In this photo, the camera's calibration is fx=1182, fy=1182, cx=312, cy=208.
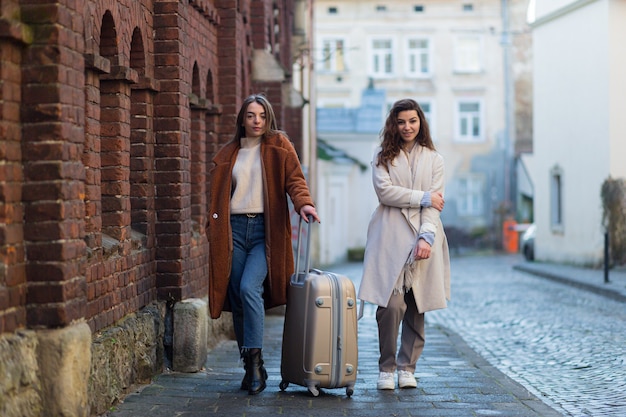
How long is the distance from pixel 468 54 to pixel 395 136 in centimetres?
4375

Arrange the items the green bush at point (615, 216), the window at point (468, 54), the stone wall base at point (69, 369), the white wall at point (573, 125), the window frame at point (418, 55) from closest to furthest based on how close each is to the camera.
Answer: the stone wall base at point (69, 369), the green bush at point (615, 216), the white wall at point (573, 125), the window frame at point (418, 55), the window at point (468, 54)

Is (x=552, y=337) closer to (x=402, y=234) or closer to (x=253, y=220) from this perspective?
(x=402, y=234)

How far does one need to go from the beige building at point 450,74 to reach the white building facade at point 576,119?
58.2 ft

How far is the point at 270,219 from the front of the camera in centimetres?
754

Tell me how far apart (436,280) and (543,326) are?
6.60 meters

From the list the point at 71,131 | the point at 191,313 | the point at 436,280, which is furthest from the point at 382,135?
the point at 71,131

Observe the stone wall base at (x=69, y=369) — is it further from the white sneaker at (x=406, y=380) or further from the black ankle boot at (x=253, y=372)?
the white sneaker at (x=406, y=380)

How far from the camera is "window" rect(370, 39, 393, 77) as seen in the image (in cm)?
5047

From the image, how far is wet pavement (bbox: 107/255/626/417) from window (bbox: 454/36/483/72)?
115 feet

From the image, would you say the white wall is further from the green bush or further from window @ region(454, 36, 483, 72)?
window @ region(454, 36, 483, 72)

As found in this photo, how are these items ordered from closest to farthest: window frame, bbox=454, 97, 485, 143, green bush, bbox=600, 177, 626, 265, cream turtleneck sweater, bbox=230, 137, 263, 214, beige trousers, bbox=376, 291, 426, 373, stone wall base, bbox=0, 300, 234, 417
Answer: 1. stone wall base, bbox=0, 300, 234, 417
2. cream turtleneck sweater, bbox=230, 137, 263, 214
3. beige trousers, bbox=376, 291, 426, 373
4. green bush, bbox=600, 177, 626, 265
5. window frame, bbox=454, 97, 485, 143

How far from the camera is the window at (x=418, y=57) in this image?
166 ft

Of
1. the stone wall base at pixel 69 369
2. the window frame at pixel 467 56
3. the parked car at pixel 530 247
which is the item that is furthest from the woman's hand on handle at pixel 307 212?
the window frame at pixel 467 56

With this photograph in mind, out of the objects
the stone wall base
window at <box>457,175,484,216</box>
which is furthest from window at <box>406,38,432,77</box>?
the stone wall base
